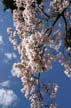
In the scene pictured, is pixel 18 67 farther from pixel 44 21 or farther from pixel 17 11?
Answer: pixel 17 11

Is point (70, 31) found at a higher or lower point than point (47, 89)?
higher

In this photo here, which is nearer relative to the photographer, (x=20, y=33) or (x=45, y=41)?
(x=45, y=41)

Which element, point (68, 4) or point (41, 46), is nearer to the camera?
point (41, 46)

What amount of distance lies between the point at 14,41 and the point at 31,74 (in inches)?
102

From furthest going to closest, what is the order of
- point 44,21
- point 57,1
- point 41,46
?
point 57,1, point 44,21, point 41,46

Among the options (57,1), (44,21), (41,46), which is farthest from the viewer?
(57,1)

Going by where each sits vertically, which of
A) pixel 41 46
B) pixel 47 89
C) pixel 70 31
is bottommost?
pixel 47 89

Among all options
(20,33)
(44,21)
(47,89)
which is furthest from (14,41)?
(47,89)

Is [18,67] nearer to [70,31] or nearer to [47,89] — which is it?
[47,89]

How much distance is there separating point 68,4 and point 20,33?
2348 mm

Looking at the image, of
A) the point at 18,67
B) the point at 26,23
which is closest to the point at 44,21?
the point at 26,23

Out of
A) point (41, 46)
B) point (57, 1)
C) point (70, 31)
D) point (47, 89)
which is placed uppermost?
point (57, 1)

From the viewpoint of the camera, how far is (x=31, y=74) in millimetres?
16641

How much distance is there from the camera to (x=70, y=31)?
18.2 meters
